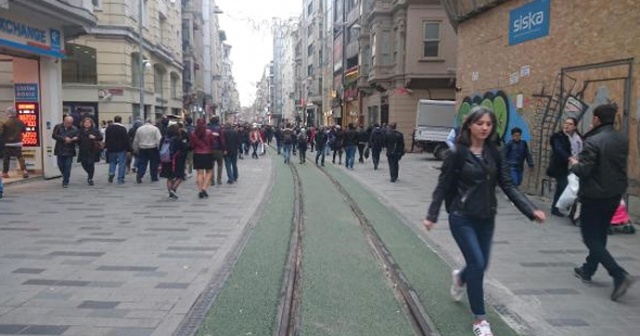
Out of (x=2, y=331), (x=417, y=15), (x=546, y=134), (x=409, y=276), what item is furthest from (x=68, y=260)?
(x=417, y=15)

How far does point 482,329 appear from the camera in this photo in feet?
15.0

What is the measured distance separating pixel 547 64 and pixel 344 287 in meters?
9.07

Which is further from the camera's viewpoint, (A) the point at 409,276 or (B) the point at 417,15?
(B) the point at 417,15

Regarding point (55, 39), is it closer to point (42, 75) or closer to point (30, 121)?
point (42, 75)

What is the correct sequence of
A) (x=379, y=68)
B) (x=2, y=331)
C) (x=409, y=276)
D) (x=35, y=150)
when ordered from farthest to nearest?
(x=379, y=68), (x=35, y=150), (x=409, y=276), (x=2, y=331)

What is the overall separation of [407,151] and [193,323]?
29434 mm

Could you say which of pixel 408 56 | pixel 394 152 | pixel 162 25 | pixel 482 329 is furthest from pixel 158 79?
pixel 482 329

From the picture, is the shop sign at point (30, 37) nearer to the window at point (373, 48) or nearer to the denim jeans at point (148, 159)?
the denim jeans at point (148, 159)

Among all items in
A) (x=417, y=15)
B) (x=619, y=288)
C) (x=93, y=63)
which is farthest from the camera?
(x=417, y=15)

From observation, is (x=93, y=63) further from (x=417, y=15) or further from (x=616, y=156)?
(x=616, y=156)

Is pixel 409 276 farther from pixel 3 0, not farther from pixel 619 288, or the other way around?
pixel 3 0

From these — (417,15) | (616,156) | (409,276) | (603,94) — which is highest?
(417,15)

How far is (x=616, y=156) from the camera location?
567 centimetres

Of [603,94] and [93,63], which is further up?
[93,63]
